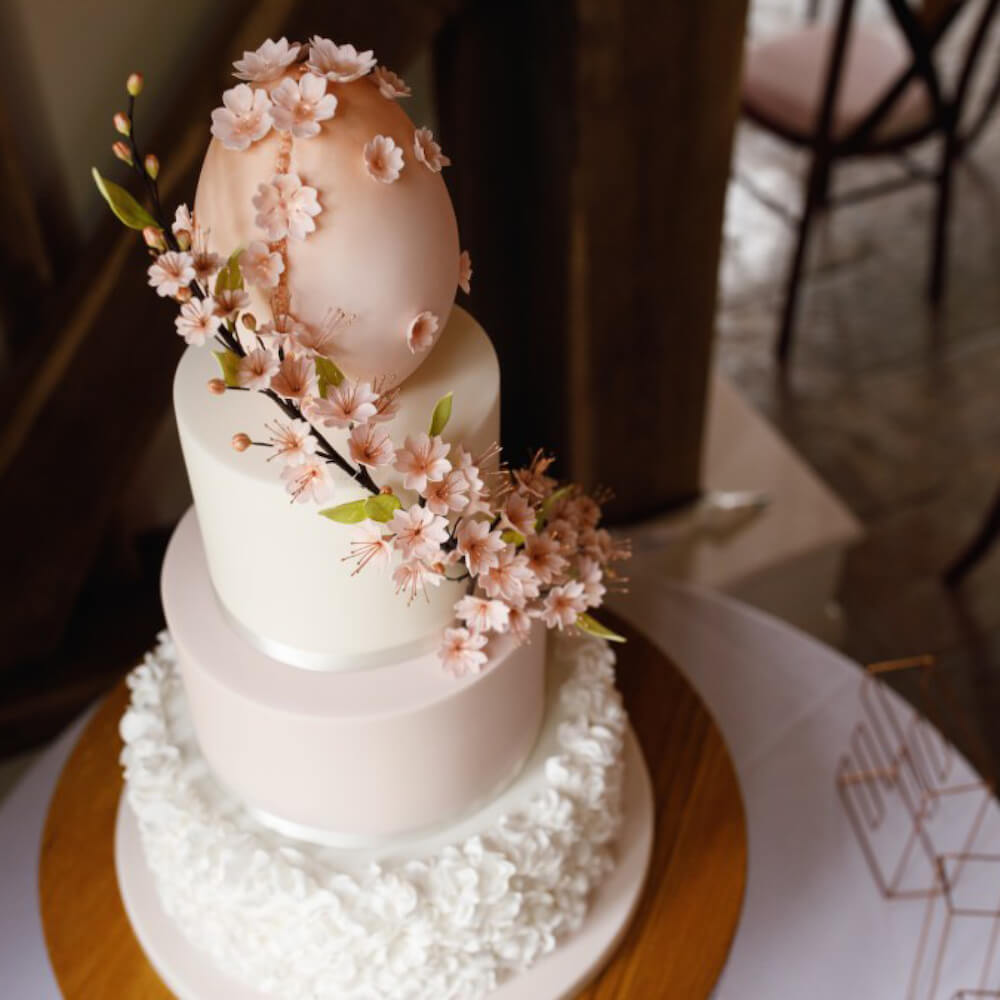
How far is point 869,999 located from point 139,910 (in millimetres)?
760

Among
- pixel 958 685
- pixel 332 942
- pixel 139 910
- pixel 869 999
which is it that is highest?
pixel 332 942

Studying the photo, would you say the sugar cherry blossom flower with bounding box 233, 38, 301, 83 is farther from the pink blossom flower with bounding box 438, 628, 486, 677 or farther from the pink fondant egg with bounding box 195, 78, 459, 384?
the pink blossom flower with bounding box 438, 628, 486, 677

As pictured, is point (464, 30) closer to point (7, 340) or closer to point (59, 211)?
point (59, 211)

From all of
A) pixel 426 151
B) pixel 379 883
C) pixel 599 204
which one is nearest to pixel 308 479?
pixel 426 151

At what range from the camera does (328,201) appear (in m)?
0.80

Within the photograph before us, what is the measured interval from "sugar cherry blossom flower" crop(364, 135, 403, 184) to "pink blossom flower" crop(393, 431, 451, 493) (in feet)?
0.59

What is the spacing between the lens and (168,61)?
162 cm

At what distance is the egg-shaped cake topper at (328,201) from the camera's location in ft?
2.58

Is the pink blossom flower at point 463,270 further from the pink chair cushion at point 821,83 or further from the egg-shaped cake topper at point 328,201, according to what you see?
the pink chair cushion at point 821,83

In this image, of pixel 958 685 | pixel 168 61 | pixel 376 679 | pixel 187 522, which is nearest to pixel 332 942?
pixel 376 679

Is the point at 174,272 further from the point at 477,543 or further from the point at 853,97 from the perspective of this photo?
the point at 853,97

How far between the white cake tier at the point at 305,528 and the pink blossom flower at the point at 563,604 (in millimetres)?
84

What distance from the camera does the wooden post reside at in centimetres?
168

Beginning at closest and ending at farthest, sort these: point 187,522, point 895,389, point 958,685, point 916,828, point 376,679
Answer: point 376,679 → point 187,522 → point 916,828 → point 958,685 → point 895,389
